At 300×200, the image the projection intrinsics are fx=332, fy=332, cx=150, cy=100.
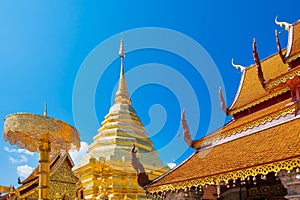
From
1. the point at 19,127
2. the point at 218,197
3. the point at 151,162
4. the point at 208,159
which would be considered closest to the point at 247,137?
the point at 208,159

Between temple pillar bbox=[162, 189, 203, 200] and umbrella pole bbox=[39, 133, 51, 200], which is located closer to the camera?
umbrella pole bbox=[39, 133, 51, 200]

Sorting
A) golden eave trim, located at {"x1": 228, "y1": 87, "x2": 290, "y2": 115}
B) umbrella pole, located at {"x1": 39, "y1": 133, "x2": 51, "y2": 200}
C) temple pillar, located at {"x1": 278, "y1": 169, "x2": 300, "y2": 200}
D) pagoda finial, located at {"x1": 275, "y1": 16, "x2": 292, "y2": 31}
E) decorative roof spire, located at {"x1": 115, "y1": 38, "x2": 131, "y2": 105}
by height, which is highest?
decorative roof spire, located at {"x1": 115, "y1": 38, "x2": 131, "y2": 105}

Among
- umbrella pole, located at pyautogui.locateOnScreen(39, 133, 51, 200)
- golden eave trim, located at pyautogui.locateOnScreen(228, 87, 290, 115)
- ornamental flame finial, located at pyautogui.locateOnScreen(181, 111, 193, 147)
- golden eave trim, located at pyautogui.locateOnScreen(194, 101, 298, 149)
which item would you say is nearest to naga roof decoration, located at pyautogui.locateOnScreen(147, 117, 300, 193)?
golden eave trim, located at pyautogui.locateOnScreen(194, 101, 298, 149)

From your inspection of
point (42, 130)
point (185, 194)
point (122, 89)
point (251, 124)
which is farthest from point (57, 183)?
point (251, 124)

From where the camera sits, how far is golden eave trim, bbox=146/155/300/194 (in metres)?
5.70

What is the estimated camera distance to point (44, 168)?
770 cm

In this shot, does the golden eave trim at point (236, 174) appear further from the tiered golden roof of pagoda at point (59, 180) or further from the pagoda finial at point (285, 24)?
the tiered golden roof of pagoda at point (59, 180)

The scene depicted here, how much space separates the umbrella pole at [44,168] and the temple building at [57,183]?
8226 millimetres

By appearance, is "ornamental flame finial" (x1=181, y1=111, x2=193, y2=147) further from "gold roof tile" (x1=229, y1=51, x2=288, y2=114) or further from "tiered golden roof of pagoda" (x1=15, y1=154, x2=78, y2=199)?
"tiered golden roof of pagoda" (x1=15, y1=154, x2=78, y2=199)

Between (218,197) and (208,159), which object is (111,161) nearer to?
(218,197)

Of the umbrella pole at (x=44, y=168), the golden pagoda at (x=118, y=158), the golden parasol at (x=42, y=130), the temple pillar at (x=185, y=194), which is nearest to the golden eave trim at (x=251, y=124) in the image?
the temple pillar at (x=185, y=194)

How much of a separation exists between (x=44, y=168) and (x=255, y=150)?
4.78 m

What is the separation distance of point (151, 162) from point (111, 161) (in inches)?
118

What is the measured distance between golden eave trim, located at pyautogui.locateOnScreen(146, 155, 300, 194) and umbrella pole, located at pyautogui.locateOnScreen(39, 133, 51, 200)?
276 centimetres
